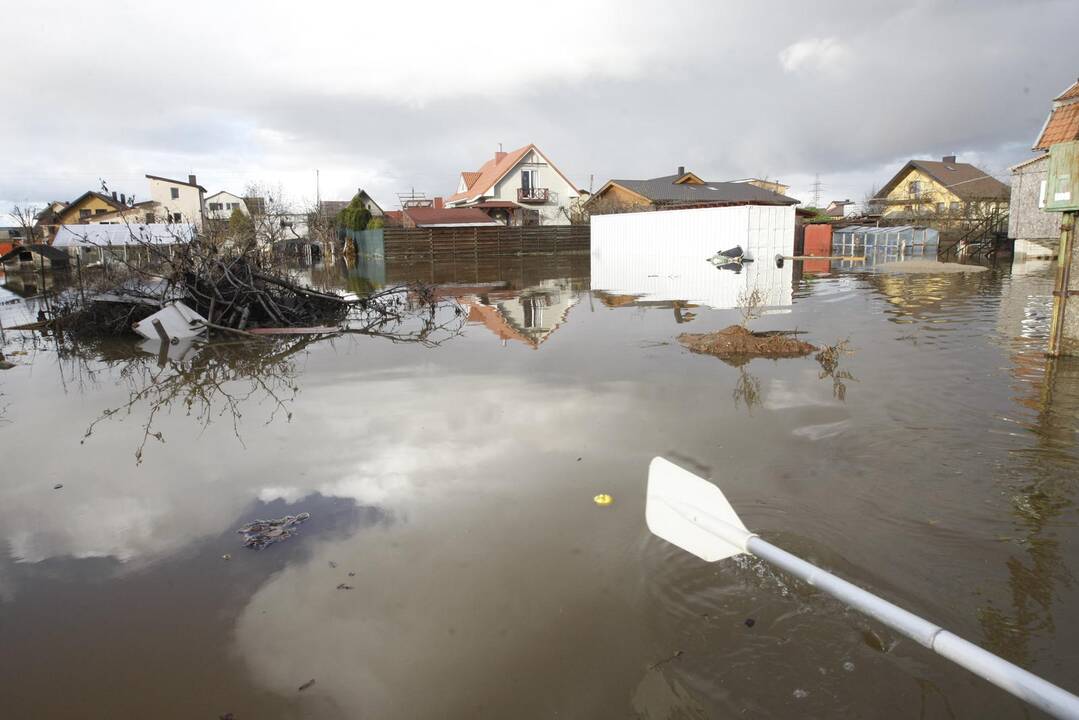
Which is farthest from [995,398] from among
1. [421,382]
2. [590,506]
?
[421,382]

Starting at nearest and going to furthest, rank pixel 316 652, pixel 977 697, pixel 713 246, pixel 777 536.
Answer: pixel 977 697 → pixel 316 652 → pixel 777 536 → pixel 713 246

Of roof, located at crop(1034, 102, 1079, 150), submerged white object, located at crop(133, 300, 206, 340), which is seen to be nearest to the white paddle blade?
submerged white object, located at crop(133, 300, 206, 340)

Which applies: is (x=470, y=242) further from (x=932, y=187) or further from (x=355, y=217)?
(x=932, y=187)

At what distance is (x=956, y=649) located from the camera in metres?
1.89

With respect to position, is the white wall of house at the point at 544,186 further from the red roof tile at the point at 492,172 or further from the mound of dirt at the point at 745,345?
the mound of dirt at the point at 745,345

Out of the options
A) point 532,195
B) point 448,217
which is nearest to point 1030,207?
point 448,217

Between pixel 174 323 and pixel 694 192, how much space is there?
4173cm

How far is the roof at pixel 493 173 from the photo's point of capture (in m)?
52.3

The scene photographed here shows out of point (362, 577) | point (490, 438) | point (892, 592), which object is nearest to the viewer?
point (892, 592)

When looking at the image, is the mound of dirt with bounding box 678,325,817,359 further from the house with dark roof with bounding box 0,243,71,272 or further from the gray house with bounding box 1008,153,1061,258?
the house with dark roof with bounding box 0,243,71,272

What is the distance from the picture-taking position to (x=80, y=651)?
3100 millimetres

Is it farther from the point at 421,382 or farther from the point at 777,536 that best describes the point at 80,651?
the point at 421,382

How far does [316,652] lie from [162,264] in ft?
41.1

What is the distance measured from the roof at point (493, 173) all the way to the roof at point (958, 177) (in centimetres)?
2793
